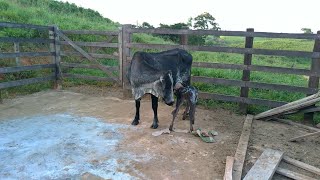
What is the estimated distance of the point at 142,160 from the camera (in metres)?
4.01

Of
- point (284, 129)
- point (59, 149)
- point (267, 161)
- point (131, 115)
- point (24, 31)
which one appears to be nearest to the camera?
point (267, 161)

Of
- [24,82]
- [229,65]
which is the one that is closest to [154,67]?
[229,65]

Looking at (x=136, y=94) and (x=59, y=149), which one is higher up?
(x=136, y=94)

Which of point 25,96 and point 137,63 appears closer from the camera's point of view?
point 137,63

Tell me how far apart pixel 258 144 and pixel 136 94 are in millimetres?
2137

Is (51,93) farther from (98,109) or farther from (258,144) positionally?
(258,144)

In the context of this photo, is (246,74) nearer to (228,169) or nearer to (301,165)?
(301,165)

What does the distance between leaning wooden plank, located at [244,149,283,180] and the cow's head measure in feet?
5.46

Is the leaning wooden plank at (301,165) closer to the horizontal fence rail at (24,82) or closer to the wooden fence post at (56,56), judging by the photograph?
the horizontal fence rail at (24,82)

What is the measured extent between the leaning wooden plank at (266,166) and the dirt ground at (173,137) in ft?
0.47

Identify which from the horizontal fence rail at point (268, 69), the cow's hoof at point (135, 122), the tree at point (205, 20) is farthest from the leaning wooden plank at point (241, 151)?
the tree at point (205, 20)

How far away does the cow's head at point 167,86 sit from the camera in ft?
15.9

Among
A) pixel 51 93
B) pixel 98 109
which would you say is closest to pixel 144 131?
pixel 98 109

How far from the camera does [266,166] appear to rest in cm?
374
